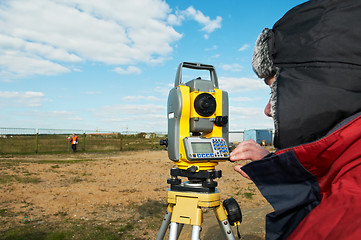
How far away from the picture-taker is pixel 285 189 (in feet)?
3.34

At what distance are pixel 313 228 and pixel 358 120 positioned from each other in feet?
1.06

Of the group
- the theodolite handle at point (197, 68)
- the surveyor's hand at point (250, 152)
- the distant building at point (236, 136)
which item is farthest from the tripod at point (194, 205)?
the distant building at point (236, 136)

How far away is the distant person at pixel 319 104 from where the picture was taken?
27.0 inches

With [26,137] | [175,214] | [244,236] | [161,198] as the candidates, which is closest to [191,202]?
[175,214]

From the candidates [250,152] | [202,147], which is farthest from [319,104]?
[202,147]

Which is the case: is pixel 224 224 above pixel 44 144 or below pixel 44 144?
below

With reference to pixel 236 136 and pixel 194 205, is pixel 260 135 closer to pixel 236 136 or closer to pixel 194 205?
pixel 236 136

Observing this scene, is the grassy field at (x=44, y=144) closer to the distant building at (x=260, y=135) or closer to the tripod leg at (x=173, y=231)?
the distant building at (x=260, y=135)

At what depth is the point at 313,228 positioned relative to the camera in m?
0.66

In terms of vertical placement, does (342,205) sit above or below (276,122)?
below

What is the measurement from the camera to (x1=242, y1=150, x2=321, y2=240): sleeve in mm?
941

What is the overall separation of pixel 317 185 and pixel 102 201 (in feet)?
19.0

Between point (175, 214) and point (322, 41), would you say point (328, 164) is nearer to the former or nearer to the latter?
point (322, 41)

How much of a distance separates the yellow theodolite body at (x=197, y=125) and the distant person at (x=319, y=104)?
159 cm
